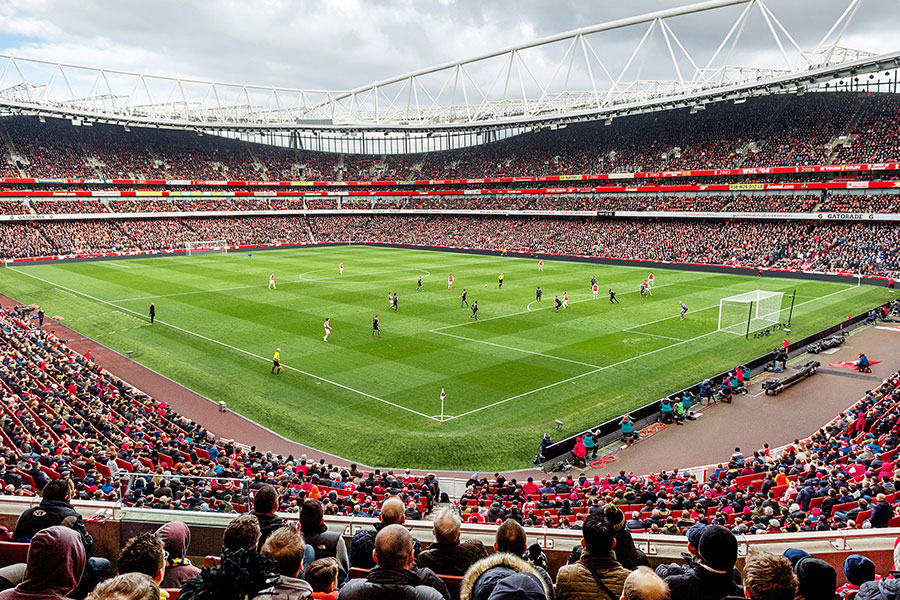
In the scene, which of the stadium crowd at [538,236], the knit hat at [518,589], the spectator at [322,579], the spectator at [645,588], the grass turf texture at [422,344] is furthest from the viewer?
the stadium crowd at [538,236]

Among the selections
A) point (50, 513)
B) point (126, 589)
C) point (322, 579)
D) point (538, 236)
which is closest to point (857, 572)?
point (322, 579)

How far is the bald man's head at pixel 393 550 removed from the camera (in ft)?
13.2

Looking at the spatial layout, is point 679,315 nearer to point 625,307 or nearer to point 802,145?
point 625,307

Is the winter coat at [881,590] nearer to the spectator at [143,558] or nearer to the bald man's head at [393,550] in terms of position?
the bald man's head at [393,550]

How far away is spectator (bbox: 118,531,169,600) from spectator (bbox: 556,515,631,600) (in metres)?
2.67

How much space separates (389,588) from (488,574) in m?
0.70

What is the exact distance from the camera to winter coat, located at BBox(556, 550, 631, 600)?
4.19 meters

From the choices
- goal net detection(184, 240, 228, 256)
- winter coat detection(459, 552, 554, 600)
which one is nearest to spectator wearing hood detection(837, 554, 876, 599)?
winter coat detection(459, 552, 554, 600)

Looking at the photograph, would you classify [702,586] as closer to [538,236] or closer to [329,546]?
[329,546]

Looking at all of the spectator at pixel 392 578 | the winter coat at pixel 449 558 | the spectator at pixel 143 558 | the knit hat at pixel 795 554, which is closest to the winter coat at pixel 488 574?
the spectator at pixel 392 578

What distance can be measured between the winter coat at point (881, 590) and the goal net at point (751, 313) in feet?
108

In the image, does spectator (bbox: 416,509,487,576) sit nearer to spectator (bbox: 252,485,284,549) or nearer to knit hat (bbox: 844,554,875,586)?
spectator (bbox: 252,485,284,549)

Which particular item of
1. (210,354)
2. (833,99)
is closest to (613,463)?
(210,354)

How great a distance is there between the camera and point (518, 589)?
10.9ft
